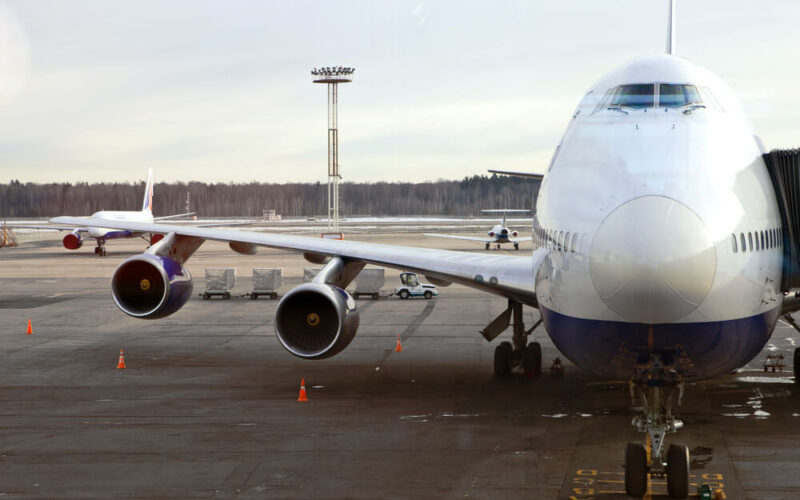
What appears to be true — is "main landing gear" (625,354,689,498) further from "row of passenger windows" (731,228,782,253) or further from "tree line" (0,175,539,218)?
"tree line" (0,175,539,218)

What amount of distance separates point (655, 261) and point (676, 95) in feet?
10.8

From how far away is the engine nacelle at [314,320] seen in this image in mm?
15891

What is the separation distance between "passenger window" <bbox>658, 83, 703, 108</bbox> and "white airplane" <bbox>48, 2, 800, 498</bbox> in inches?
0.7

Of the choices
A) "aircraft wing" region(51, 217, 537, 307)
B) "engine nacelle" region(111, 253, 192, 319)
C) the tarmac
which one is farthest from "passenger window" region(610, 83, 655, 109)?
"engine nacelle" region(111, 253, 192, 319)

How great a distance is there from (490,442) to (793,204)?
5.73 metres

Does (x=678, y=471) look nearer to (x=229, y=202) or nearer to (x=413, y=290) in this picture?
(x=413, y=290)

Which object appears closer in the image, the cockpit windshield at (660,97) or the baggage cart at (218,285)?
the cockpit windshield at (660,97)

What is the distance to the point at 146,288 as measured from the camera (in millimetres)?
19094

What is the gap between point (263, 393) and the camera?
1788 centimetres

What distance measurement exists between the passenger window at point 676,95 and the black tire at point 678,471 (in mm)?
4364

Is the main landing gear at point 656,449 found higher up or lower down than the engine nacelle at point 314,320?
lower down

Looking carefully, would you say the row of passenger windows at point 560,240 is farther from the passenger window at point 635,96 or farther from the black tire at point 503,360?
the black tire at point 503,360

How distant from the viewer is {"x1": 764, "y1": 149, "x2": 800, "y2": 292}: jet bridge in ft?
38.6

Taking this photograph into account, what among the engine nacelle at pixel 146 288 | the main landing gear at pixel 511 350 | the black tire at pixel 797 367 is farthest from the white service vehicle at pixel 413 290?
the black tire at pixel 797 367
